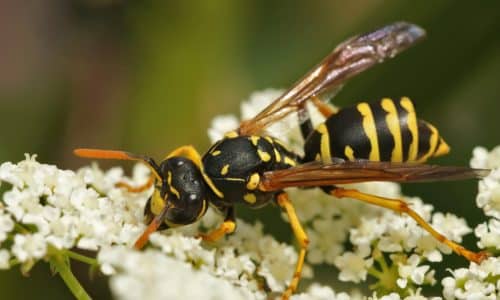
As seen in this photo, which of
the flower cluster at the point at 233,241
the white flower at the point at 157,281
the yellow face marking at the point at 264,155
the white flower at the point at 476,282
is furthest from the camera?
the yellow face marking at the point at 264,155

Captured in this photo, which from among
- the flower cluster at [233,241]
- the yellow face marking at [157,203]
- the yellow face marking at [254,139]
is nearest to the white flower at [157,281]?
the flower cluster at [233,241]

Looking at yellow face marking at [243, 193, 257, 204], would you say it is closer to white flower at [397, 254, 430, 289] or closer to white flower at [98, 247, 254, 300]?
white flower at [397, 254, 430, 289]

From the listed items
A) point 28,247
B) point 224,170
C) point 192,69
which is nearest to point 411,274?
point 224,170

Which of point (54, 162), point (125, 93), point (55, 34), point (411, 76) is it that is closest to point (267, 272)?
point (411, 76)

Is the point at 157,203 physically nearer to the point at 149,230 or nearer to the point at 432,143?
the point at 149,230

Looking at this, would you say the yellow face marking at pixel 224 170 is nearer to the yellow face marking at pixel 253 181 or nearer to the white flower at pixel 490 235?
the yellow face marking at pixel 253 181

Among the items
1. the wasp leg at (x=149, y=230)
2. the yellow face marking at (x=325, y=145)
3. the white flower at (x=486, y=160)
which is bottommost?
the white flower at (x=486, y=160)
